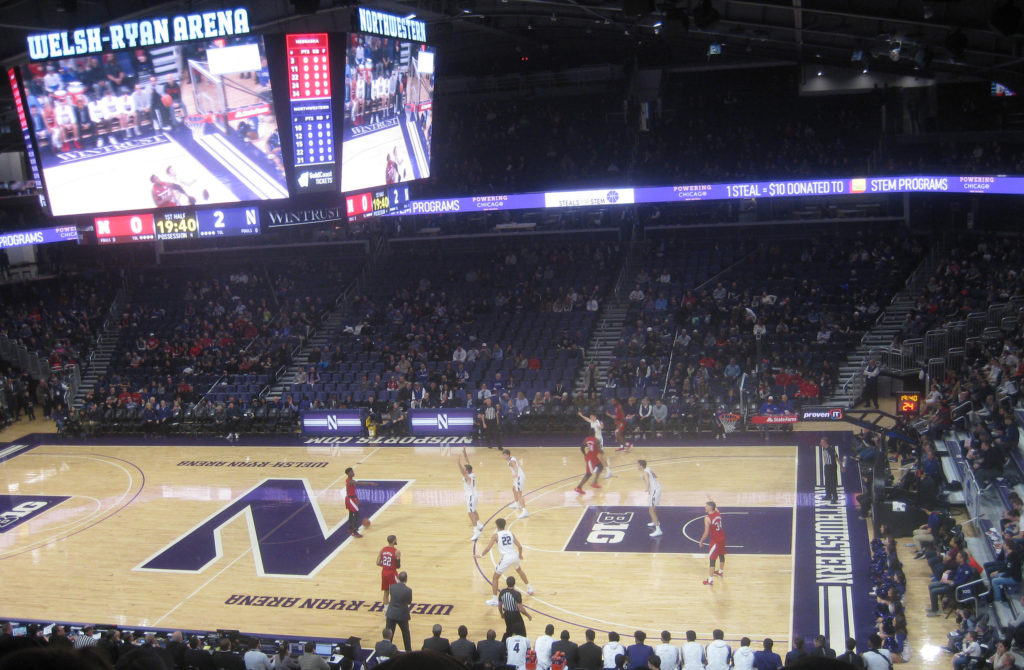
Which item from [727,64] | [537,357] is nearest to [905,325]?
[537,357]

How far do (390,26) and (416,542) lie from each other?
424 inches

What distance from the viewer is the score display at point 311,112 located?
744 inches

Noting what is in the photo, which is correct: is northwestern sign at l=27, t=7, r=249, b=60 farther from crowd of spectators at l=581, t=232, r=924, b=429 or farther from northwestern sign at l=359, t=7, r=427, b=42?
crowd of spectators at l=581, t=232, r=924, b=429

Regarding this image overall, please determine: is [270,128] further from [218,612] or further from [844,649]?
[844,649]

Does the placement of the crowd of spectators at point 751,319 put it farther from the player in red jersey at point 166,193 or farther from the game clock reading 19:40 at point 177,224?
the player in red jersey at point 166,193

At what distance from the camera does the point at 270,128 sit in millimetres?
19328

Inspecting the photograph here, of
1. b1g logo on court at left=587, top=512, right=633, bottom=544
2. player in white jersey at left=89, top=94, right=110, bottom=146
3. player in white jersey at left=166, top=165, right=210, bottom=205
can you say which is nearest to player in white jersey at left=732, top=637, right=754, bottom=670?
b1g logo on court at left=587, top=512, right=633, bottom=544

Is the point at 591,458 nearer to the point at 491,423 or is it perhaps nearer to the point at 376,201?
the point at 491,423

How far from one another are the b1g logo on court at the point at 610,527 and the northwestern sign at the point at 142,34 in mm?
11932

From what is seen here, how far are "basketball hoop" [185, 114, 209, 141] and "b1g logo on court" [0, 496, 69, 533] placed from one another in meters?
10.2

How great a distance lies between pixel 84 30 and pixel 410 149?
23.3ft

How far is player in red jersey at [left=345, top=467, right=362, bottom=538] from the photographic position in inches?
747

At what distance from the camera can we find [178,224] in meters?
20.9

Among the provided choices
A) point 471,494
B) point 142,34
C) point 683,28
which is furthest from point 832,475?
point 142,34
